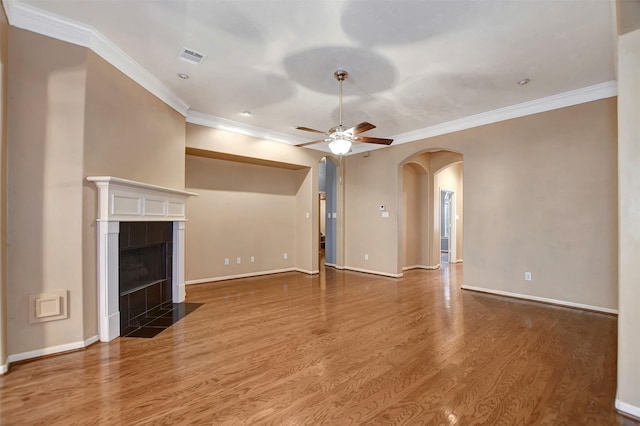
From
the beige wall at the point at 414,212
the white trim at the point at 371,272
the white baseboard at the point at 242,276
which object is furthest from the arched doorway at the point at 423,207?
the white baseboard at the point at 242,276

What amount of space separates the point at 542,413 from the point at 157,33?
431cm

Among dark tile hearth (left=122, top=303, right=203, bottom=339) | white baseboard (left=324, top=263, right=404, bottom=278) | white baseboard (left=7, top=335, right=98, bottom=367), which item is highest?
white baseboard (left=7, top=335, right=98, bottom=367)

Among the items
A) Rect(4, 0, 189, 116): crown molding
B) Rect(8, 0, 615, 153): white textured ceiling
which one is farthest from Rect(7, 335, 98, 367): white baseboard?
Rect(8, 0, 615, 153): white textured ceiling

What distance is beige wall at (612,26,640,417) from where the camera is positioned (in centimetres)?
194

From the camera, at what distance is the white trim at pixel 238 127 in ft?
16.6

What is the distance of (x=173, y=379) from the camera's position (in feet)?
7.72

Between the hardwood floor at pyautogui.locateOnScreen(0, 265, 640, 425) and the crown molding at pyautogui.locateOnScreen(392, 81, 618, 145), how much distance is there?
9.41ft

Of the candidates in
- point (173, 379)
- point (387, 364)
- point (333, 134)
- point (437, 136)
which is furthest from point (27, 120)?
point (437, 136)

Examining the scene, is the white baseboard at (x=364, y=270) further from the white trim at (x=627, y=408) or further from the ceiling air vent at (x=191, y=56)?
the ceiling air vent at (x=191, y=56)

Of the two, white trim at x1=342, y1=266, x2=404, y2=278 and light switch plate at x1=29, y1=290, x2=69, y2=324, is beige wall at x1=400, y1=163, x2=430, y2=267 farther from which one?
light switch plate at x1=29, y1=290, x2=69, y2=324

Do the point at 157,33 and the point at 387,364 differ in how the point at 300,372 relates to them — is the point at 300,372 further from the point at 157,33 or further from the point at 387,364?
the point at 157,33

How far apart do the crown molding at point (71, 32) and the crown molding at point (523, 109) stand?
468 centimetres

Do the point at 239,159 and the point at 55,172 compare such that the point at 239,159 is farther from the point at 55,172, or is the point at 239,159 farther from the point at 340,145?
the point at 55,172

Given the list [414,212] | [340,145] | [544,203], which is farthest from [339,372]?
[414,212]
